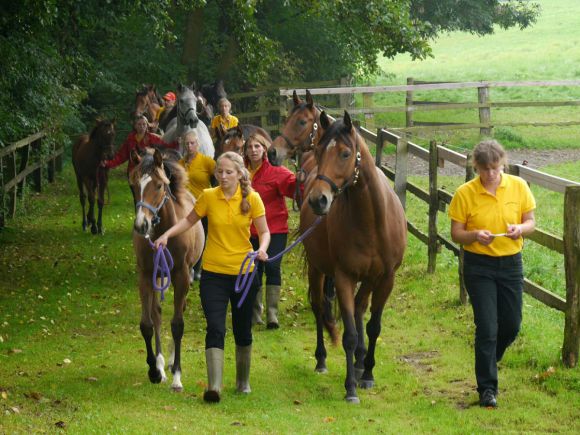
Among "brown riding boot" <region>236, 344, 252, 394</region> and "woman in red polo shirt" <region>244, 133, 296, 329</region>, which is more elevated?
"woman in red polo shirt" <region>244, 133, 296, 329</region>

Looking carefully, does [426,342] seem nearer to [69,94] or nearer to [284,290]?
[284,290]

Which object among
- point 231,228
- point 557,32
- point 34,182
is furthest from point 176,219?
point 557,32

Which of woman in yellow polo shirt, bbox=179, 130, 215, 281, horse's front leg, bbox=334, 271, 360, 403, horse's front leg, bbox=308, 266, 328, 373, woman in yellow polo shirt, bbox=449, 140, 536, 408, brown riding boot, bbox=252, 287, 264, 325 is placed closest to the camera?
woman in yellow polo shirt, bbox=449, 140, 536, 408

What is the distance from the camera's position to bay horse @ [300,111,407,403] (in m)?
7.91

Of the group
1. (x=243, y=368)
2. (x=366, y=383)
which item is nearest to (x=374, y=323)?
(x=366, y=383)

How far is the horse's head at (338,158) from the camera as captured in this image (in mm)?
7797

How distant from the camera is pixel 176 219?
358 inches

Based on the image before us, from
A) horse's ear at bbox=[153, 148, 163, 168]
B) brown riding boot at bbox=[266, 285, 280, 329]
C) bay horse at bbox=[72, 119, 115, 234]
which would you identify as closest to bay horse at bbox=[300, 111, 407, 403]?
horse's ear at bbox=[153, 148, 163, 168]

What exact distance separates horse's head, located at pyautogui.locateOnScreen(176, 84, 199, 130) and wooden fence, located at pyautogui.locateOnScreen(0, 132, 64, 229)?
13.4 feet

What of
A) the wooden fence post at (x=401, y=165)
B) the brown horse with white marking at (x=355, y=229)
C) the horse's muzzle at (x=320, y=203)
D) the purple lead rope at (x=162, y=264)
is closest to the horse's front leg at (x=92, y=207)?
the wooden fence post at (x=401, y=165)

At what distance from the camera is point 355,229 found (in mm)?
8422

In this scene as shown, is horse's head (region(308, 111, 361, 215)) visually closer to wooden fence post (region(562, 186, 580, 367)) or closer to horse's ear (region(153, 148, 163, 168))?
horse's ear (region(153, 148, 163, 168))

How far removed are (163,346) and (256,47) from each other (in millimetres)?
10339

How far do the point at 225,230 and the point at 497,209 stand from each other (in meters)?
2.11
